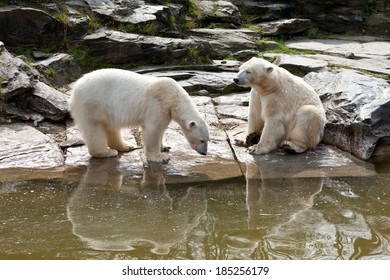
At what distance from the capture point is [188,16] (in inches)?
603

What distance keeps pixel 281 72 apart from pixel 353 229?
376 cm

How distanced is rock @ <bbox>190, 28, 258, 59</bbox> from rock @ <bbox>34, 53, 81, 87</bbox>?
383 centimetres

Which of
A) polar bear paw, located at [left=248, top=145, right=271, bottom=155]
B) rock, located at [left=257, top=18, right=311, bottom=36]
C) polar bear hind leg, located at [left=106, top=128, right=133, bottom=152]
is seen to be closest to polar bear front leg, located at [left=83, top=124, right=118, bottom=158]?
polar bear hind leg, located at [left=106, top=128, right=133, bottom=152]

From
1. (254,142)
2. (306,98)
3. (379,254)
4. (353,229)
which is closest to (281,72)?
(306,98)

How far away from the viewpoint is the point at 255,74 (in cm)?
852

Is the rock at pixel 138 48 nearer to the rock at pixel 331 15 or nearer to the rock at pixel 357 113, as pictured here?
the rock at pixel 357 113

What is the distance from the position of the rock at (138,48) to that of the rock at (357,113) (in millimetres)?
4013

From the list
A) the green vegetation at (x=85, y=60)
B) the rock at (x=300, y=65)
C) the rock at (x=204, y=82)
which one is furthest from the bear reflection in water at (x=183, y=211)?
the rock at (x=300, y=65)

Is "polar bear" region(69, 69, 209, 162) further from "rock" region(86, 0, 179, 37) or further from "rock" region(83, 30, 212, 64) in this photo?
"rock" region(86, 0, 179, 37)

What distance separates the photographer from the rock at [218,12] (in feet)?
51.4

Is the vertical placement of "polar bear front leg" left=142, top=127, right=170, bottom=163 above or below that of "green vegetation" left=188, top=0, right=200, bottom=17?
below

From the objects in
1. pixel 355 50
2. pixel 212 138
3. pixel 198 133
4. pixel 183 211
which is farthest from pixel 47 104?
pixel 355 50

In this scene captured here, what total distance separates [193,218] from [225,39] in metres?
9.32

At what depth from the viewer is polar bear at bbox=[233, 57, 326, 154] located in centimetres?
851
